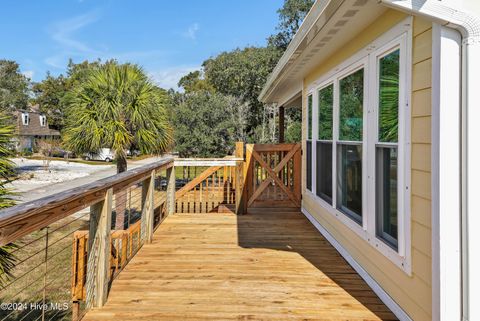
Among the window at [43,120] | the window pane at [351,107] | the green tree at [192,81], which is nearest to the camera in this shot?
the window pane at [351,107]

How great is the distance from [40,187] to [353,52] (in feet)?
49.7

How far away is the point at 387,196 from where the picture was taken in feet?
8.34

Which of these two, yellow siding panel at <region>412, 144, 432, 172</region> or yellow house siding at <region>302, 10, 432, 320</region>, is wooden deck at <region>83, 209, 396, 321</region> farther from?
yellow siding panel at <region>412, 144, 432, 172</region>

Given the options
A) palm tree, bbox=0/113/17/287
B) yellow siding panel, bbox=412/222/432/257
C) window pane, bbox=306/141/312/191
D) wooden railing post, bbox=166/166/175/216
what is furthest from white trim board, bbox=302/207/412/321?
palm tree, bbox=0/113/17/287

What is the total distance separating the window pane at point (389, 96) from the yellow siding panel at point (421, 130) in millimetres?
276

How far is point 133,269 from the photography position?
315cm

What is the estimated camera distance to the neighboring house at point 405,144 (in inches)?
65.7

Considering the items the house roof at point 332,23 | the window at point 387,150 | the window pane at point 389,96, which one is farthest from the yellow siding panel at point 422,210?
the house roof at point 332,23

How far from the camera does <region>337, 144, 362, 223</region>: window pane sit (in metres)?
3.16

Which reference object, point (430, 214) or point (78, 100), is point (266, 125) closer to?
point (78, 100)

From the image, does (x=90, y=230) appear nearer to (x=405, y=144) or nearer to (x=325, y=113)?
(x=405, y=144)

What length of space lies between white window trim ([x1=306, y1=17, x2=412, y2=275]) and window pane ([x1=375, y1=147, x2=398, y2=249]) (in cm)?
6

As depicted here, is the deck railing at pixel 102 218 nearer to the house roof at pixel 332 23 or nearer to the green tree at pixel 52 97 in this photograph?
the house roof at pixel 332 23
